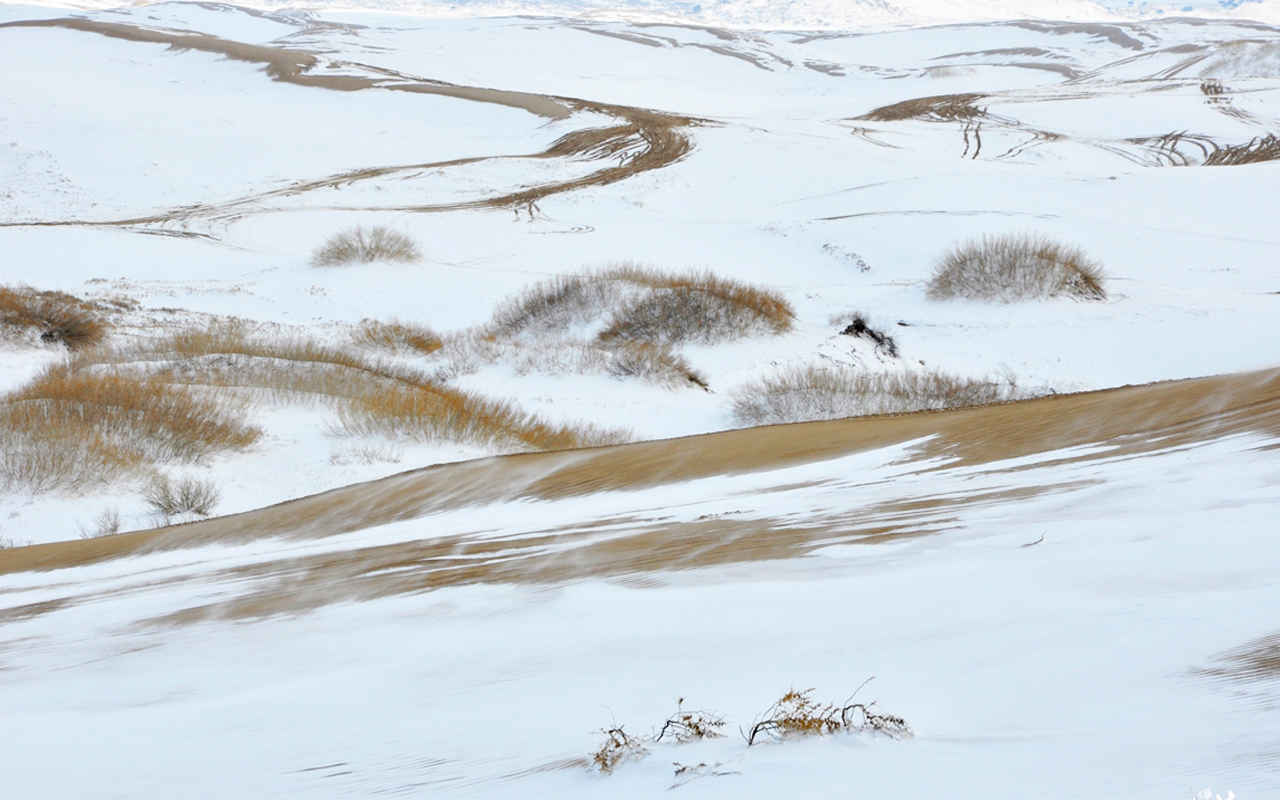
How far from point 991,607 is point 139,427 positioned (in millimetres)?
7872

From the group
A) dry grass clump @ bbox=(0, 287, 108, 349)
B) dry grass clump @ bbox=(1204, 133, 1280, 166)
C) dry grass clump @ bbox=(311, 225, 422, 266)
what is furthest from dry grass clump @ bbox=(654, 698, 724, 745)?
dry grass clump @ bbox=(1204, 133, 1280, 166)

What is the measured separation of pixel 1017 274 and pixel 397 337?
28.5ft

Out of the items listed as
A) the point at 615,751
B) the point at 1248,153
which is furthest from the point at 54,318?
the point at 1248,153

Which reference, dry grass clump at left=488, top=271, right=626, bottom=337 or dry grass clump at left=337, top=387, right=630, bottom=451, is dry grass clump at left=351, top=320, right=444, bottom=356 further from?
dry grass clump at left=337, top=387, right=630, bottom=451

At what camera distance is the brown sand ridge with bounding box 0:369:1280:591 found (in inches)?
146

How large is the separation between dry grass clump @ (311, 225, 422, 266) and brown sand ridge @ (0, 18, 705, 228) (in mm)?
4656

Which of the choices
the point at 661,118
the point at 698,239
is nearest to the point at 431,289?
the point at 698,239

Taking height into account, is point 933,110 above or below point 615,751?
above

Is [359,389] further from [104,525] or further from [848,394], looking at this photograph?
[848,394]

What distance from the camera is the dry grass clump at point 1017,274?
46.5 ft

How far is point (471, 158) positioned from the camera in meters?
28.6

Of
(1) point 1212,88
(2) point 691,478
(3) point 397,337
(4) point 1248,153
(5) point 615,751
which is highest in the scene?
(1) point 1212,88

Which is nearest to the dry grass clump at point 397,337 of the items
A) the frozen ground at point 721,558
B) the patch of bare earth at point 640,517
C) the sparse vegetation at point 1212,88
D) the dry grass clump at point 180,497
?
the frozen ground at point 721,558

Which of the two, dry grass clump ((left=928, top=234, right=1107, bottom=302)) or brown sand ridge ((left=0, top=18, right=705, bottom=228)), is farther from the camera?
brown sand ridge ((left=0, top=18, right=705, bottom=228))
